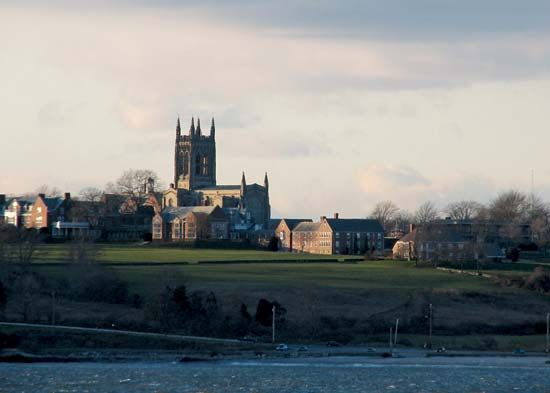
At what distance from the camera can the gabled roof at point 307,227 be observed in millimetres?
174875

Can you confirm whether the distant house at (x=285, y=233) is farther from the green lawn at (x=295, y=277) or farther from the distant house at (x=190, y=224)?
the green lawn at (x=295, y=277)

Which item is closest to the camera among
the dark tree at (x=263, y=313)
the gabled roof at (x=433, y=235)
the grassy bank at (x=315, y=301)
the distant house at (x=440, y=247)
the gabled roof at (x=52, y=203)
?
the grassy bank at (x=315, y=301)

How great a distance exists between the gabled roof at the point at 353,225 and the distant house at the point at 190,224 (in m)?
17.9

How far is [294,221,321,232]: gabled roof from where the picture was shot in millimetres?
174875

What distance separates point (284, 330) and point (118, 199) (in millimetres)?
108396

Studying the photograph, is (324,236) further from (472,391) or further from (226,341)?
(472,391)

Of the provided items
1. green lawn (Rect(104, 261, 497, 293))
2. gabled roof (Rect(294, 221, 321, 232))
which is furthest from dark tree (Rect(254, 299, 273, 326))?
gabled roof (Rect(294, 221, 321, 232))

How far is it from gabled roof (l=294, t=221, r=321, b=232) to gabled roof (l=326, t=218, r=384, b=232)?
116 inches

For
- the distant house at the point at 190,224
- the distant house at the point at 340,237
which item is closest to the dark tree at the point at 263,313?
the distant house at the point at 340,237

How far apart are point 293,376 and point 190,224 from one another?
4314 inches

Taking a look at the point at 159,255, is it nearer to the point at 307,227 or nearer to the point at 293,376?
the point at 307,227

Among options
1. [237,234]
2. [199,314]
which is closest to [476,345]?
[199,314]

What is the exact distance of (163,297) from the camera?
88.9m

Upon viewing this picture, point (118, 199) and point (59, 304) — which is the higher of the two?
point (118, 199)
